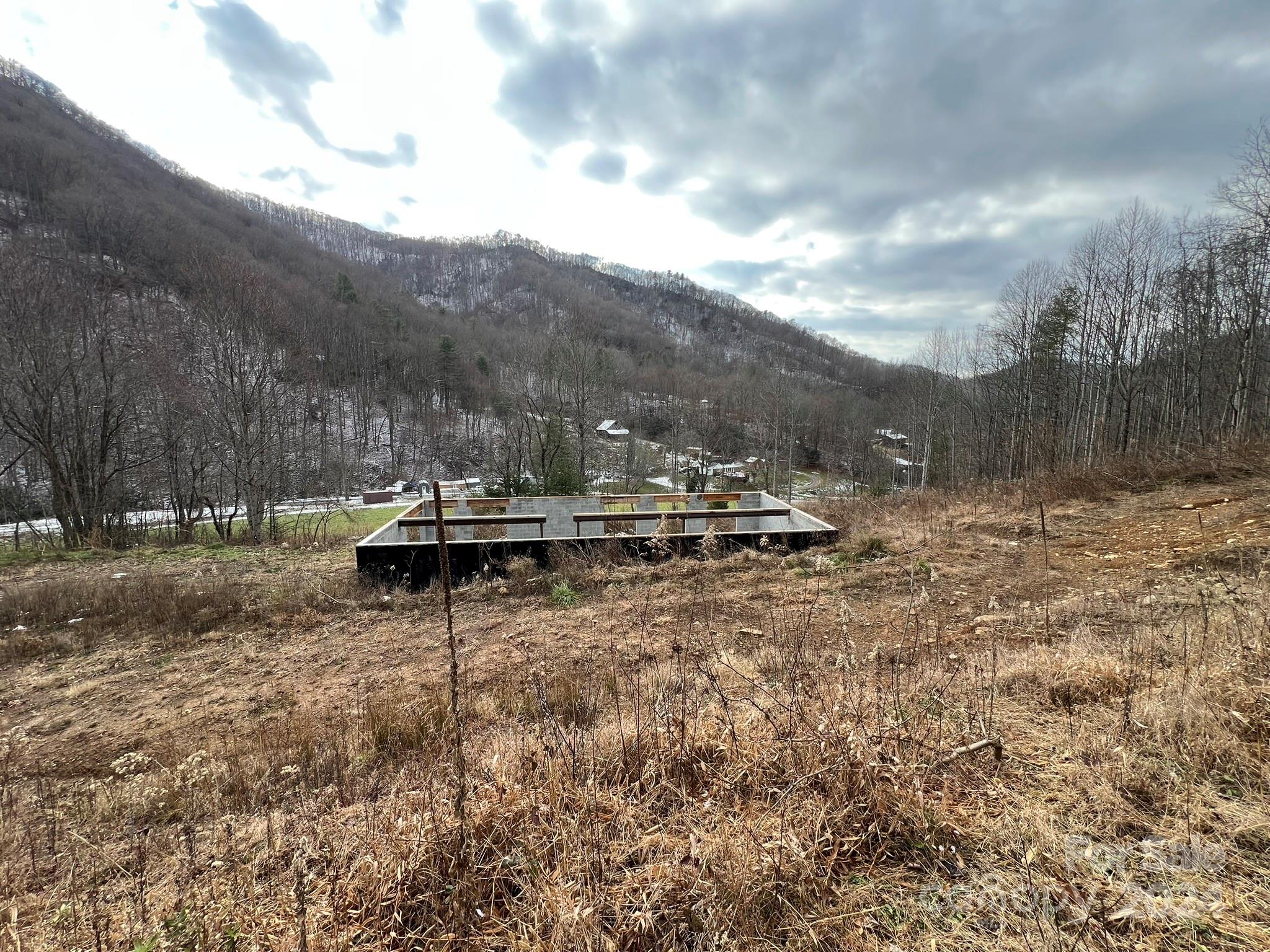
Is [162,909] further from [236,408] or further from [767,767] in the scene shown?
[236,408]

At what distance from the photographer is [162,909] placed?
167 centimetres

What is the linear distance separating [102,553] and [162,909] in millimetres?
14526

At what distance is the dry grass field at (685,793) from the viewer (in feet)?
4.88

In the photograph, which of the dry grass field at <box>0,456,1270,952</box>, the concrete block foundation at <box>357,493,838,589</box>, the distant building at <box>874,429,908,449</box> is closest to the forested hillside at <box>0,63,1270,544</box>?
the distant building at <box>874,429,908,449</box>

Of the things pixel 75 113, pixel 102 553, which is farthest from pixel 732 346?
pixel 75 113

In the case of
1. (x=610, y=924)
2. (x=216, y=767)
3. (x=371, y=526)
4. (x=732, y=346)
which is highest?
(x=732, y=346)

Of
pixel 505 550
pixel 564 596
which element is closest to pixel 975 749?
pixel 564 596

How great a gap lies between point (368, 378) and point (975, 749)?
63317 mm

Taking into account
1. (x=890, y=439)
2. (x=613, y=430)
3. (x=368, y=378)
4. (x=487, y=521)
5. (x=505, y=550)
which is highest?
(x=368, y=378)

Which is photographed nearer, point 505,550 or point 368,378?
point 505,550

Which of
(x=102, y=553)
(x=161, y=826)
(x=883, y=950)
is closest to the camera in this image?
(x=883, y=950)

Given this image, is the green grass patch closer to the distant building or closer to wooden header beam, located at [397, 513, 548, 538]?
wooden header beam, located at [397, 513, 548, 538]

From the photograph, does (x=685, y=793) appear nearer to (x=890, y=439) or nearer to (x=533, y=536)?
(x=533, y=536)

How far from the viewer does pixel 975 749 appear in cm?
205
